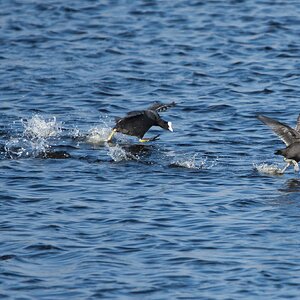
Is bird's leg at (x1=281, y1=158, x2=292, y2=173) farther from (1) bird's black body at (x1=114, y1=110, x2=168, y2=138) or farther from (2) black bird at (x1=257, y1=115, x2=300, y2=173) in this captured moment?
(1) bird's black body at (x1=114, y1=110, x2=168, y2=138)

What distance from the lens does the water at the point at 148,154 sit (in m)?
9.00

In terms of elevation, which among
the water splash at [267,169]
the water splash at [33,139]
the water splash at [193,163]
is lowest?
the water splash at [267,169]

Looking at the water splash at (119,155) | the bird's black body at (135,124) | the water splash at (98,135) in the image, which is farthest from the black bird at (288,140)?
the water splash at (98,135)

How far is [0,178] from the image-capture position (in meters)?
12.0

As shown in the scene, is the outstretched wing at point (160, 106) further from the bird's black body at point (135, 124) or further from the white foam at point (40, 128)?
the white foam at point (40, 128)

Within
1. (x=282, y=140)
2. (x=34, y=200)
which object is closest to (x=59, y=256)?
(x=34, y=200)

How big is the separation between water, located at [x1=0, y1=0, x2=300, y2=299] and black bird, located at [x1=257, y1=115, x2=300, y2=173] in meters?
0.27

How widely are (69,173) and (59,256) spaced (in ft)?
9.84

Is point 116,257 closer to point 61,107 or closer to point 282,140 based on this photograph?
point 282,140

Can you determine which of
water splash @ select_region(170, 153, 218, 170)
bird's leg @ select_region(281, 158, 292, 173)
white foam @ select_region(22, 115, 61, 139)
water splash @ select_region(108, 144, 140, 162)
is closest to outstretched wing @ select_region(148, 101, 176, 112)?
water splash @ select_region(108, 144, 140, 162)

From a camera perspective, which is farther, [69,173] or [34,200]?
[69,173]

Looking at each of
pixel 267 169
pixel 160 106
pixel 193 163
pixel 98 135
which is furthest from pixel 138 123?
pixel 267 169

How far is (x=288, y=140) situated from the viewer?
41.3ft

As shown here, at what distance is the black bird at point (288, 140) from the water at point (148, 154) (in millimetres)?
273
